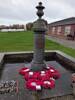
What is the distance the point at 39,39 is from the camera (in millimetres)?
5426

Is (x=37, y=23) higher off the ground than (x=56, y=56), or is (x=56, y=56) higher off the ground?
(x=37, y=23)

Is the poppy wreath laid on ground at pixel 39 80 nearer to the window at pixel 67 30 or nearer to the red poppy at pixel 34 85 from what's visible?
the red poppy at pixel 34 85

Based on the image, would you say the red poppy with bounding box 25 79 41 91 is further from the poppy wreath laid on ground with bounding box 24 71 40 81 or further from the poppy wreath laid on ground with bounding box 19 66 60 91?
the poppy wreath laid on ground with bounding box 24 71 40 81

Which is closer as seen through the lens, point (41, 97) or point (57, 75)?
point (41, 97)

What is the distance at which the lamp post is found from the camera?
5332 mm

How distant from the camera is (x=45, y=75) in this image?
505 cm

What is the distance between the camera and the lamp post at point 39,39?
533 cm

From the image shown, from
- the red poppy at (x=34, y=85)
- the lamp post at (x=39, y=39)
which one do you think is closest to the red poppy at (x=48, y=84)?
the red poppy at (x=34, y=85)

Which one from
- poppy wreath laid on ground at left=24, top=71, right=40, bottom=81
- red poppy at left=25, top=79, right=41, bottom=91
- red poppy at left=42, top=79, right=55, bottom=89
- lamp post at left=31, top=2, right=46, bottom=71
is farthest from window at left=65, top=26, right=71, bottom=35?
red poppy at left=25, top=79, right=41, bottom=91

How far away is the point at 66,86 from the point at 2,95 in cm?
197

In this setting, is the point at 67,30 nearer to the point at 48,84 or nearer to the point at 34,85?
the point at 48,84

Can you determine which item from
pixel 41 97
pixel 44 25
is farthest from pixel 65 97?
pixel 44 25

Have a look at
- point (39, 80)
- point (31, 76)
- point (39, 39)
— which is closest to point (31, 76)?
point (31, 76)

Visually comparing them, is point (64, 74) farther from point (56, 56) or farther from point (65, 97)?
point (56, 56)
